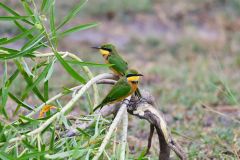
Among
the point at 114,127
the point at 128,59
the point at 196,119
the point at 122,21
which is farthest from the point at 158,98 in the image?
the point at 122,21

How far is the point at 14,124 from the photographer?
3.36 meters

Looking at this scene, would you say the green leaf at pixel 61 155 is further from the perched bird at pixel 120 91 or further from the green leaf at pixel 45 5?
the green leaf at pixel 45 5

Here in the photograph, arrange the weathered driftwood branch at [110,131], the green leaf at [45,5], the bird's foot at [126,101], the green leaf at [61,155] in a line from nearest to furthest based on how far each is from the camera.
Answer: the green leaf at [61,155] < the weathered driftwood branch at [110,131] < the green leaf at [45,5] < the bird's foot at [126,101]

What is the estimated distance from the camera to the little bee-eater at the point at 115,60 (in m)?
4.41

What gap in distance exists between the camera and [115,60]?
4.56 meters

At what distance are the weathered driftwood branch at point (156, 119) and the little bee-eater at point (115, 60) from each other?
0.56m

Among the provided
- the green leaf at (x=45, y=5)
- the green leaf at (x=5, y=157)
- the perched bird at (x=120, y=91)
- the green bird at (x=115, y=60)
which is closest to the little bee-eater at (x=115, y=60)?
the green bird at (x=115, y=60)

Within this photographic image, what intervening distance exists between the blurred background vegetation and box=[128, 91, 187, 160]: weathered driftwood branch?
55 centimetres

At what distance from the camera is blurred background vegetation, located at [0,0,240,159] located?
5289 mm

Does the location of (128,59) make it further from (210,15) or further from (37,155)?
(37,155)

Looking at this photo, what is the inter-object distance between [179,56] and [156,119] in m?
5.53

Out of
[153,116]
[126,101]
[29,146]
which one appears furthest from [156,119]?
[29,146]

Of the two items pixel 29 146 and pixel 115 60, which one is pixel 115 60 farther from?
pixel 29 146

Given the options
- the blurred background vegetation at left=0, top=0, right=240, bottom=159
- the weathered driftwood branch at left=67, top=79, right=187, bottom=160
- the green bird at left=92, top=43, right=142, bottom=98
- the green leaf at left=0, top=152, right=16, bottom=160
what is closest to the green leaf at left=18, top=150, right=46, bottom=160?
the green leaf at left=0, top=152, right=16, bottom=160
